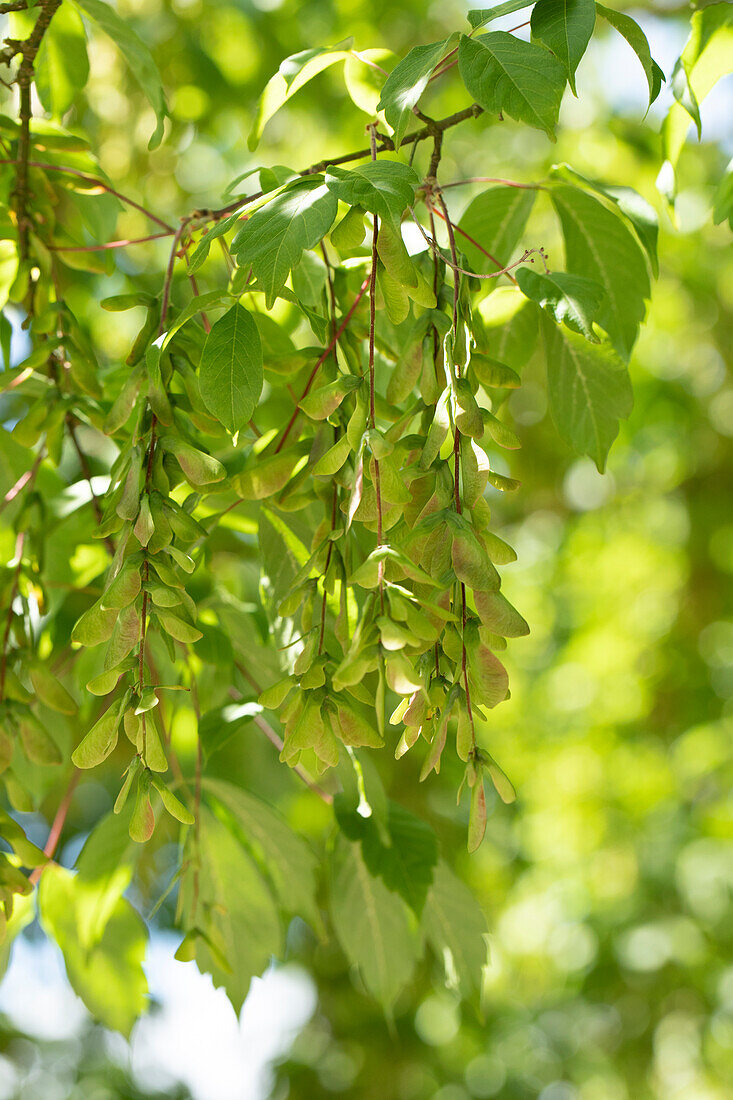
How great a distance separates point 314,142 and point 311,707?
227 cm

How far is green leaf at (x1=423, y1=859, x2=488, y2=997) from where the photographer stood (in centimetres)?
74

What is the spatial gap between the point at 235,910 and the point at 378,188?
0.54 m

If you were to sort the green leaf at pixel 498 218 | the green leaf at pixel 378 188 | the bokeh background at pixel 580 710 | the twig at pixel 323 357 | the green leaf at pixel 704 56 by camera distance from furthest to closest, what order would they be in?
the bokeh background at pixel 580 710
the green leaf at pixel 498 218
the green leaf at pixel 704 56
the twig at pixel 323 357
the green leaf at pixel 378 188

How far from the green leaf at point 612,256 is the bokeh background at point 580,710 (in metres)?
1.29

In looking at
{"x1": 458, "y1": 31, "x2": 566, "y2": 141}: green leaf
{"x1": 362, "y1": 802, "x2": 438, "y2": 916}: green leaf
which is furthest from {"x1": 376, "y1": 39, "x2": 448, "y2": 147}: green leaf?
{"x1": 362, "y1": 802, "x2": 438, "y2": 916}: green leaf

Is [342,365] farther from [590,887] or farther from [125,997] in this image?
[590,887]

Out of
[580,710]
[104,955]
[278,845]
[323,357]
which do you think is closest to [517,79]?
[323,357]

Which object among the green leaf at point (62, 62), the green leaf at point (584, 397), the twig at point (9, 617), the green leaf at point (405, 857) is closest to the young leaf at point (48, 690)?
the twig at point (9, 617)

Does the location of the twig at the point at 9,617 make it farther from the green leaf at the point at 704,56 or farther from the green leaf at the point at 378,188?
the green leaf at the point at 704,56

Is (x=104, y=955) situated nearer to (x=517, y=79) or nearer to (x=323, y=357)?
(x=323, y=357)

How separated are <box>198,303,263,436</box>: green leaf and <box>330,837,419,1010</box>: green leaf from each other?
1.37 ft

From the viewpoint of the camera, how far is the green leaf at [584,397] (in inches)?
24.2

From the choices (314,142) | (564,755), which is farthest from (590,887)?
(314,142)

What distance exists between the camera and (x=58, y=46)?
0.79 m
